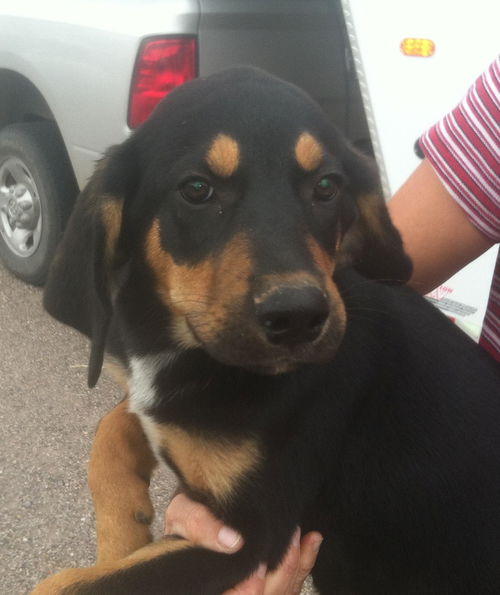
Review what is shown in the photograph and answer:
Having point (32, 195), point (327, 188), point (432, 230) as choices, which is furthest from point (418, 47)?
point (32, 195)

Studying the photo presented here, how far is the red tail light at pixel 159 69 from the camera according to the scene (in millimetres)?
3717

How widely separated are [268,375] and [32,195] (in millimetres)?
3123

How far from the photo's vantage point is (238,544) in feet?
6.25

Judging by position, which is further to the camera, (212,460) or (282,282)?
(212,460)

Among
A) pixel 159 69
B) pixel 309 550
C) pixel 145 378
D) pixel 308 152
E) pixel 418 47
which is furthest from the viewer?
pixel 159 69

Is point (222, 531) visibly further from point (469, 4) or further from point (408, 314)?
point (469, 4)

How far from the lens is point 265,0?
12.9ft

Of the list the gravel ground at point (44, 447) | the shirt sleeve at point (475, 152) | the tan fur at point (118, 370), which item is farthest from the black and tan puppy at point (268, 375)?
the gravel ground at point (44, 447)

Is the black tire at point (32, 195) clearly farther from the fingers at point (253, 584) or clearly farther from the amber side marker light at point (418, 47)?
the fingers at point (253, 584)

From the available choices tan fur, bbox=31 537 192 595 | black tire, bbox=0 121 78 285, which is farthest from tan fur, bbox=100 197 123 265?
black tire, bbox=0 121 78 285

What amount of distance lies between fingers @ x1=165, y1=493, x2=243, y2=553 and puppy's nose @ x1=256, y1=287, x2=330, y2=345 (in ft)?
1.70

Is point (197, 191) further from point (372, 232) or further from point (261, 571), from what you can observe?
point (261, 571)

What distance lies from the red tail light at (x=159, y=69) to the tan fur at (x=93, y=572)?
2336 mm

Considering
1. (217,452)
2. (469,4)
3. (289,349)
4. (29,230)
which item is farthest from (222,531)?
(29,230)
